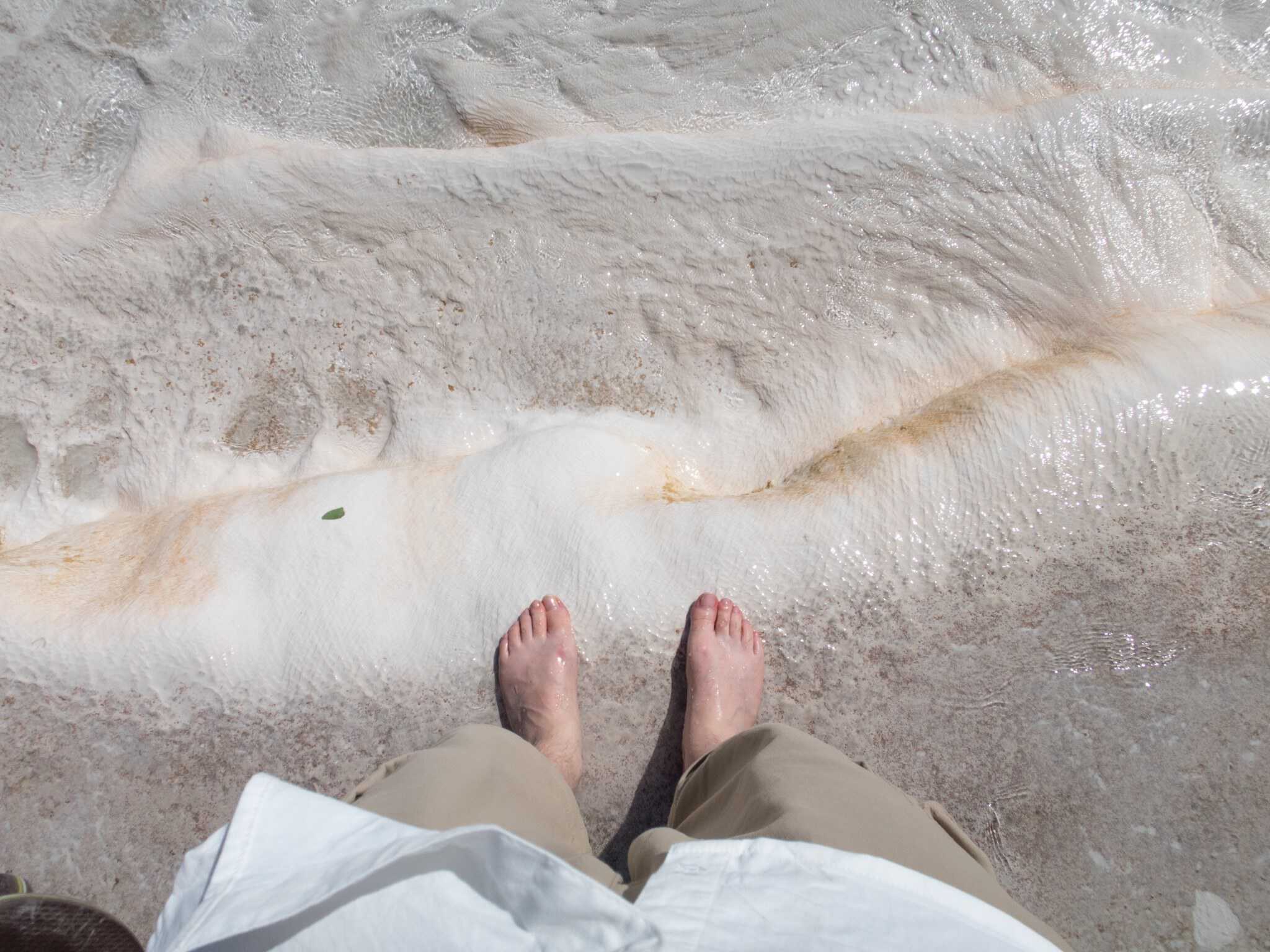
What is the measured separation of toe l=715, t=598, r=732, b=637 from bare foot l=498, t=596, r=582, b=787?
0.34m

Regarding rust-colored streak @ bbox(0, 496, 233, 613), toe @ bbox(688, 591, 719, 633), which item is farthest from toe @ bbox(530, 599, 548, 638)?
rust-colored streak @ bbox(0, 496, 233, 613)

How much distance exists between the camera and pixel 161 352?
2.18 m

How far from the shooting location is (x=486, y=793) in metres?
1.43

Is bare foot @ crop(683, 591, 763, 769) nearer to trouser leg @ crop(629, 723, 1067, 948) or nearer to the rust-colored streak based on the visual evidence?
trouser leg @ crop(629, 723, 1067, 948)

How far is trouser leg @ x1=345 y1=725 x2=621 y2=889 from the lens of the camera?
4.22 feet

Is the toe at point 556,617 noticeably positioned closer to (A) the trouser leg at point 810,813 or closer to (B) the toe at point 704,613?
(B) the toe at point 704,613

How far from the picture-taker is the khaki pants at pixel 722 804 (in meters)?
1.15

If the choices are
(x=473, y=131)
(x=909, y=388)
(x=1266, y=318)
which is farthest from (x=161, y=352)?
(x=1266, y=318)

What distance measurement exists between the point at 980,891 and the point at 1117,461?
1119mm

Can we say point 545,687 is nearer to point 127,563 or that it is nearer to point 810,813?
point 810,813

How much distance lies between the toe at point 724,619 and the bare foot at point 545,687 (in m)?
0.34

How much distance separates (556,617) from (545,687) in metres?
0.17

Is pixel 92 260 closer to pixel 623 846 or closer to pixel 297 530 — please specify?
pixel 297 530

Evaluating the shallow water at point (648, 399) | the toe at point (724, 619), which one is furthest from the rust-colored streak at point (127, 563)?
the toe at point (724, 619)
